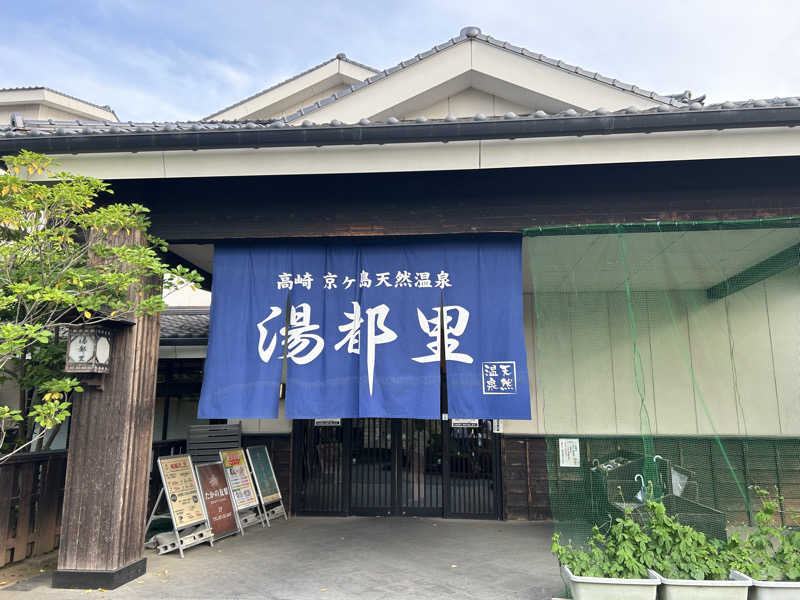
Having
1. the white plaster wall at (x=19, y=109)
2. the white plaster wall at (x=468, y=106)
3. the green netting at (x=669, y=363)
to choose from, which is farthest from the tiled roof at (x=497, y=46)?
the white plaster wall at (x=19, y=109)

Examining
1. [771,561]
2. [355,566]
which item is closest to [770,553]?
[771,561]

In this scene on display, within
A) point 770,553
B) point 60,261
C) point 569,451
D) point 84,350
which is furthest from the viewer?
point 569,451

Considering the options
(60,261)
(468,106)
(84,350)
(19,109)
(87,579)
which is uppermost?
(19,109)

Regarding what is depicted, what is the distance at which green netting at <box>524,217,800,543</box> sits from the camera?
5555mm

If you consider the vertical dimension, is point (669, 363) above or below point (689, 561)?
above

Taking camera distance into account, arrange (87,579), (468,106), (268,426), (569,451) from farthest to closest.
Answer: (268,426) < (569,451) < (468,106) < (87,579)

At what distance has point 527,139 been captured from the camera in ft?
17.0

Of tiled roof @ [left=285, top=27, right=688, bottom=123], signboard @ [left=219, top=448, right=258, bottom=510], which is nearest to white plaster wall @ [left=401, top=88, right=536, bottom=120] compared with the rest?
tiled roof @ [left=285, top=27, right=688, bottom=123]

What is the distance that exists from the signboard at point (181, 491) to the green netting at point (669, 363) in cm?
470

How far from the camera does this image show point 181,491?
6875 mm

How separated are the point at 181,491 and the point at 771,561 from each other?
262 inches

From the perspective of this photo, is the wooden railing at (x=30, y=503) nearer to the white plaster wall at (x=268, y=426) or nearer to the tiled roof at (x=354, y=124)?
the white plaster wall at (x=268, y=426)

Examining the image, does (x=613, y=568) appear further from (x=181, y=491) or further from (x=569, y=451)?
(x=181, y=491)

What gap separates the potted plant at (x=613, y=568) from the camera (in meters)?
4.47
